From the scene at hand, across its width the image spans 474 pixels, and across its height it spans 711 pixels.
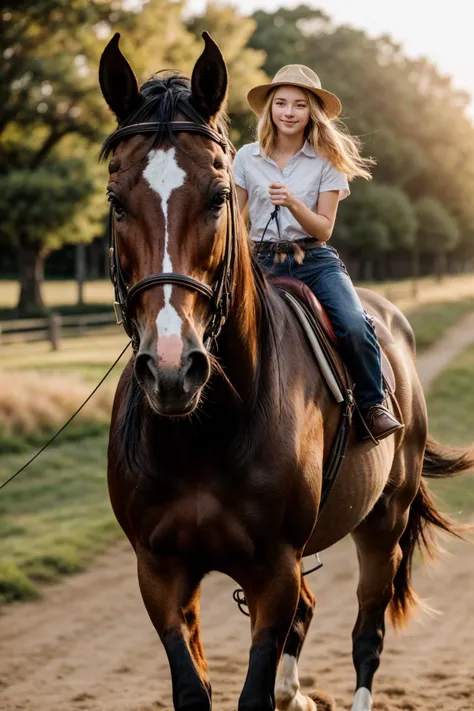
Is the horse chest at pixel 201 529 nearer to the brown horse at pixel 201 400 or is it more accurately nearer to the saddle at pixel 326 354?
the brown horse at pixel 201 400

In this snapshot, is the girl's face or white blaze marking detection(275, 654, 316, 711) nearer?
the girl's face

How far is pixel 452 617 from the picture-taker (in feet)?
22.6

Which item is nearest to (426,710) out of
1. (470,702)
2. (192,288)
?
(470,702)

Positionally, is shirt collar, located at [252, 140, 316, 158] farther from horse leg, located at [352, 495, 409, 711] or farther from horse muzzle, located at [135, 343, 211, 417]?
horse leg, located at [352, 495, 409, 711]

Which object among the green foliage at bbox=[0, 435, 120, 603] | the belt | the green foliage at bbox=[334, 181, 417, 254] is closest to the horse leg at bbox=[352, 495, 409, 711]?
the belt

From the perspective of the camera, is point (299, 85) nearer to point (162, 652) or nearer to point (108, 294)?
point (162, 652)

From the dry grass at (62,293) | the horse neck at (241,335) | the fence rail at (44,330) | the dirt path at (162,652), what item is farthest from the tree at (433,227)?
the horse neck at (241,335)

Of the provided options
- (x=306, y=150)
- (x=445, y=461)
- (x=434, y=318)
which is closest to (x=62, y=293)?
(x=434, y=318)

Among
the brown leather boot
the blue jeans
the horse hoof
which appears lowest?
the horse hoof

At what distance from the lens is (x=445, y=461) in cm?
584

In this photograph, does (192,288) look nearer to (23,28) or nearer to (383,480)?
(383,480)

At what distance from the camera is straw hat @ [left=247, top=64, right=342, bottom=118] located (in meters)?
3.96

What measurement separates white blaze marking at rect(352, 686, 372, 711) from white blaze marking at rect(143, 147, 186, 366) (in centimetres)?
293

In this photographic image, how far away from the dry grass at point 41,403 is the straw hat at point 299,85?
26.7 ft
